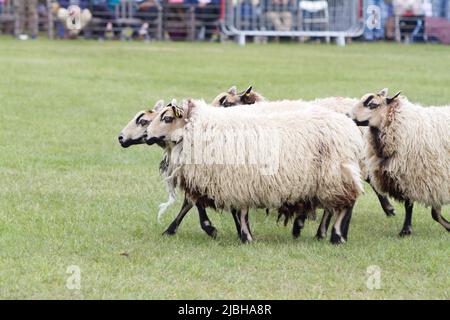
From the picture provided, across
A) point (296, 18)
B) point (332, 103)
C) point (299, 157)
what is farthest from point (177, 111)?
point (296, 18)

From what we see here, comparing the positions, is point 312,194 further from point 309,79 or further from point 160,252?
point 309,79

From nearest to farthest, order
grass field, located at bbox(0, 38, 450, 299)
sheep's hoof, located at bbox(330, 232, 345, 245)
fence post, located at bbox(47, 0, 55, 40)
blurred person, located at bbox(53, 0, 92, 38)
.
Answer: grass field, located at bbox(0, 38, 450, 299) → sheep's hoof, located at bbox(330, 232, 345, 245) → blurred person, located at bbox(53, 0, 92, 38) → fence post, located at bbox(47, 0, 55, 40)

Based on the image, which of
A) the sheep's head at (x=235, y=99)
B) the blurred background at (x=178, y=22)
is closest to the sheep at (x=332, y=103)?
the sheep's head at (x=235, y=99)

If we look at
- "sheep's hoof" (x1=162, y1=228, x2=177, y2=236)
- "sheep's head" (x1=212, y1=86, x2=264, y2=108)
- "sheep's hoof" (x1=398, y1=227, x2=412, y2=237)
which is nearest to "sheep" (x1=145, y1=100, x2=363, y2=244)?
"sheep's hoof" (x1=162, y1=228, x2=177, y2=236)

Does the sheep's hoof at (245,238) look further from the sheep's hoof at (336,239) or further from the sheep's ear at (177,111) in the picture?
the sheep's ear at (177,111)

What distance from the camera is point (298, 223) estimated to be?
347 inches

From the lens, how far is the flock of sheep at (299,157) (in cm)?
843

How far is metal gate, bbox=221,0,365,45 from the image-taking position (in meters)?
28.1

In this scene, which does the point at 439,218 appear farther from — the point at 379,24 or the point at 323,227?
the point at 379,24

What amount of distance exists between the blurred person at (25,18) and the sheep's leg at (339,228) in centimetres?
2386

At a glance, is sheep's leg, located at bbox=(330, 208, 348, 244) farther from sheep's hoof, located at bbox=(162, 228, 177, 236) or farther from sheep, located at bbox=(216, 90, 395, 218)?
sheep's hoof, located at bbox=(162, 228, 177, 236)

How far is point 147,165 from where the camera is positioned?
12.5m

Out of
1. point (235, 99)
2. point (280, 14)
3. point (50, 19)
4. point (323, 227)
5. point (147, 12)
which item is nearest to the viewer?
point (323, 227)

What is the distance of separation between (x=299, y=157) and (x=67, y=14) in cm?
2352
